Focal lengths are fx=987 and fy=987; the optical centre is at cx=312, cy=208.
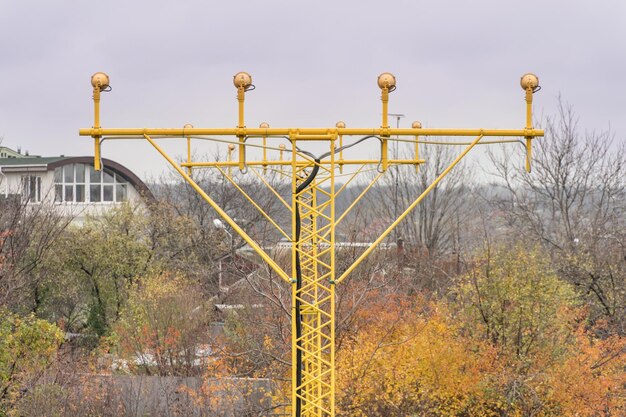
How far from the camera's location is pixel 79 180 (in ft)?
185

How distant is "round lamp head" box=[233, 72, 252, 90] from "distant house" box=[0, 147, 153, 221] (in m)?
40.6

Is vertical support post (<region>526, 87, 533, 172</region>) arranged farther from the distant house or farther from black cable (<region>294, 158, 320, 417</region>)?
the distant house

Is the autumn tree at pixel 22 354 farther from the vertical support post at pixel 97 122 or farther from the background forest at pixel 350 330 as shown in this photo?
the vertical support post at pixel 97 122

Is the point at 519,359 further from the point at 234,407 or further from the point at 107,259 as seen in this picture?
the point at 107,259

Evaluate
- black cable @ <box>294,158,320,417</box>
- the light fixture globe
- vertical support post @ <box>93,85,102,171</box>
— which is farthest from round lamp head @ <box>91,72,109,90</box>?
the light fixture globe

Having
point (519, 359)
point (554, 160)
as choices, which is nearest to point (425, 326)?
point (519, 359)

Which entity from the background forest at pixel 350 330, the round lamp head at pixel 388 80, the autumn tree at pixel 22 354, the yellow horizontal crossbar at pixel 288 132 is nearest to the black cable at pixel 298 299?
the yellow horizontal crossbar at pixel 288 132

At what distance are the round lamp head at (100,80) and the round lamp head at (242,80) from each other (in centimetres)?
158

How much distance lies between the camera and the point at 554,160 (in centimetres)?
4878

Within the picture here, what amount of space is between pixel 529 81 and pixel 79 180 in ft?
154

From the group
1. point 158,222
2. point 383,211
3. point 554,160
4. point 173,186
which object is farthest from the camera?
point 173,186

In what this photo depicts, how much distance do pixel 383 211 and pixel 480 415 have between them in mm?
31399

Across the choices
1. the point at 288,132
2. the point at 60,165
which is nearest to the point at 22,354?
the point at 288,132

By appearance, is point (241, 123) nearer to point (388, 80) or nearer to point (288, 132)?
point (288, 132)
